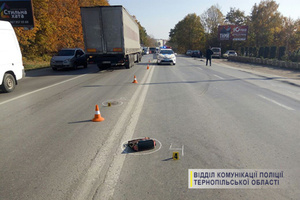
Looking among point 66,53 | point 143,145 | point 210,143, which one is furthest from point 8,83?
point 66,53

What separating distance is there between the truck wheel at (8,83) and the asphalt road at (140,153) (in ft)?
5.63

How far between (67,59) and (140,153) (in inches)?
633

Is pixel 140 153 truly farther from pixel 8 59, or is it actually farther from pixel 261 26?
pixel 261 26

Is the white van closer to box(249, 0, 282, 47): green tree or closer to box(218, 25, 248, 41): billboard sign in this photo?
box(218, 25, 248, 41): billboard sign

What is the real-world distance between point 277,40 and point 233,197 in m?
55.6

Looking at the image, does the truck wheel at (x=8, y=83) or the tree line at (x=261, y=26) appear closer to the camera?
the truck wheel at (x=8, y=83)

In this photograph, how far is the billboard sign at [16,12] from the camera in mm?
19219

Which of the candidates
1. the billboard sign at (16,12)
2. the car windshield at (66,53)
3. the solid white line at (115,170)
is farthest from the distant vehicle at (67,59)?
the solid white line at (115,170)

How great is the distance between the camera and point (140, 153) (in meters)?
3.96

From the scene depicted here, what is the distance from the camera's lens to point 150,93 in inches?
357

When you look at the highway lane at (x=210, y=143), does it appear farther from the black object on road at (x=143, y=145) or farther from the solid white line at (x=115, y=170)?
the black object on road at (x=143, y=145)

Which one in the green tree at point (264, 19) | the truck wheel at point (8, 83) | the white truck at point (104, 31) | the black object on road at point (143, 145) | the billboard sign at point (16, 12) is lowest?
the black object on road at point (143, 145)

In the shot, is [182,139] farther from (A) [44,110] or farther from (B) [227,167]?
(A) [44,110]

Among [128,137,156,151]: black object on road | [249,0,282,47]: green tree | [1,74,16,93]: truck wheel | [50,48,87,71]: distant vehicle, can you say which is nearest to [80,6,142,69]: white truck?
[50,48,87,71]: distant vehicle
